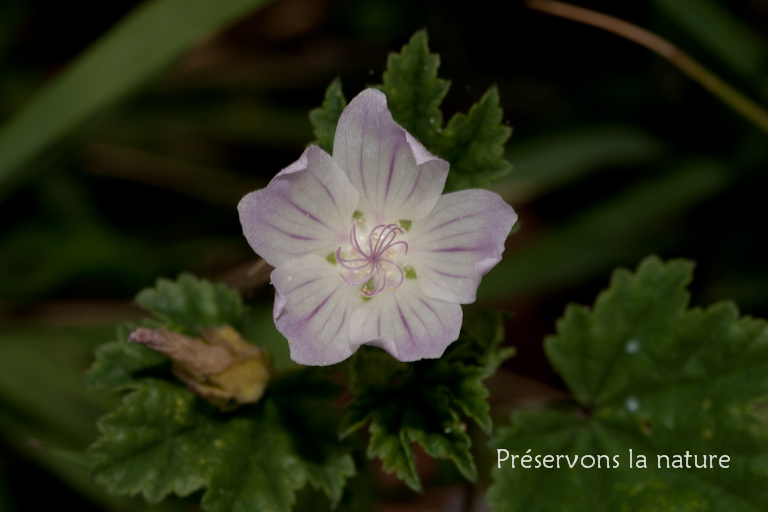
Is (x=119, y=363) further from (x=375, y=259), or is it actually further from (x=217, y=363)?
(x=375, y=259)

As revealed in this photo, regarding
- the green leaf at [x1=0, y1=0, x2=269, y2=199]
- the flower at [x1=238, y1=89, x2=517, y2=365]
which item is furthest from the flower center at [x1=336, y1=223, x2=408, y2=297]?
the green leaf at [x1=0, y1=0, x2=269, y2=199]

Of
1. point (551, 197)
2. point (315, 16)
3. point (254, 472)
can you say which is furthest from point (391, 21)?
point (254, 472)

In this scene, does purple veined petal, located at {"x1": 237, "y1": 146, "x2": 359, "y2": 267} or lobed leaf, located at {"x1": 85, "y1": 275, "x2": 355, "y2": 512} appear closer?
purple veined petal, located at {"x1": 237, "y1": 146, "x2": 359, "y2": 267}

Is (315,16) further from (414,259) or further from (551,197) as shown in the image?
(414,259)

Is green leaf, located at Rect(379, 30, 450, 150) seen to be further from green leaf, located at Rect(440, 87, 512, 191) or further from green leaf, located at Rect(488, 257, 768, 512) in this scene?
green leaf, located at Rect(488, 257, 768, 512)

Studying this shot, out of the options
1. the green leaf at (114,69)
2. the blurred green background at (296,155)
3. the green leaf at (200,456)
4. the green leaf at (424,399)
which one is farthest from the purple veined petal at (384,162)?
the green leaf at (114,69)

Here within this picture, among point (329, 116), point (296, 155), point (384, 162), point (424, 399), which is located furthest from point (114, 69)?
point (424, 399)
